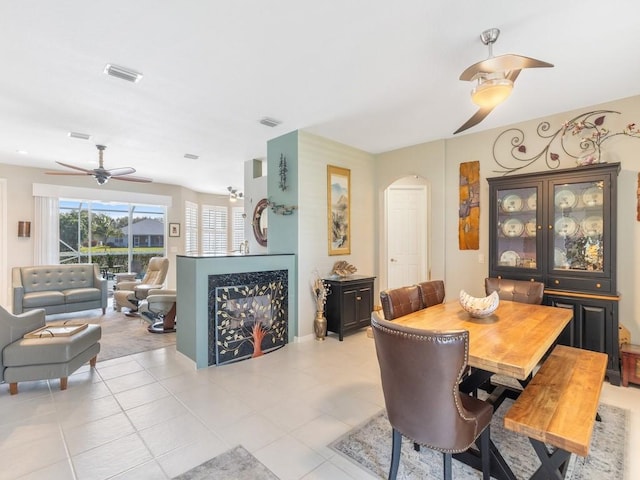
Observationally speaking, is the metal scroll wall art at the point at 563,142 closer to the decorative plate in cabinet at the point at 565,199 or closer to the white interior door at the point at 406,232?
the decorative plate in cabinet at the point at 565,199

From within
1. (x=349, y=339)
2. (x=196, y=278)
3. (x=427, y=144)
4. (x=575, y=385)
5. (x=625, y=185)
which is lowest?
(x=349, y=339)

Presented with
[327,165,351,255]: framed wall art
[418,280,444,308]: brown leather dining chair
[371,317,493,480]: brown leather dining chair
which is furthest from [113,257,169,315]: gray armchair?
[371,317,493,480]: brown leather dining chair

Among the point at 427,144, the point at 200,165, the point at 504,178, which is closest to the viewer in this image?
the point at 504,178

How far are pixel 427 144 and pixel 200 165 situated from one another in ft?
14.2

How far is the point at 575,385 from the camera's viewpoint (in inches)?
81.3

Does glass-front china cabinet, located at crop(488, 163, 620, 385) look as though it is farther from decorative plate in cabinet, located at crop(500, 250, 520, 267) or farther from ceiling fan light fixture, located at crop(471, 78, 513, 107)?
ceiling fan light fixture, located at crop(471, 78, 513, 107)

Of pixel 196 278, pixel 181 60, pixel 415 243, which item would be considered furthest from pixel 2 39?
pixel 415 243

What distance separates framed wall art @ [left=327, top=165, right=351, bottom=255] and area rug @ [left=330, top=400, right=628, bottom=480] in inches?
112

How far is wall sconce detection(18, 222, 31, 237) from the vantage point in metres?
6.32

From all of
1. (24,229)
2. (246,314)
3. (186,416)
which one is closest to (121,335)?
(246,314)

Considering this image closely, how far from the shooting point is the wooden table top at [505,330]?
5.51ft

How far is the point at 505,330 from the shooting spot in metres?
2.21

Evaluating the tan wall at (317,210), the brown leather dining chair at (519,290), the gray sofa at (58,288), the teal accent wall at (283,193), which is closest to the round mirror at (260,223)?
the teal accent wall at (283,193)

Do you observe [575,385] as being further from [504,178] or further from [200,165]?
[200,165]
